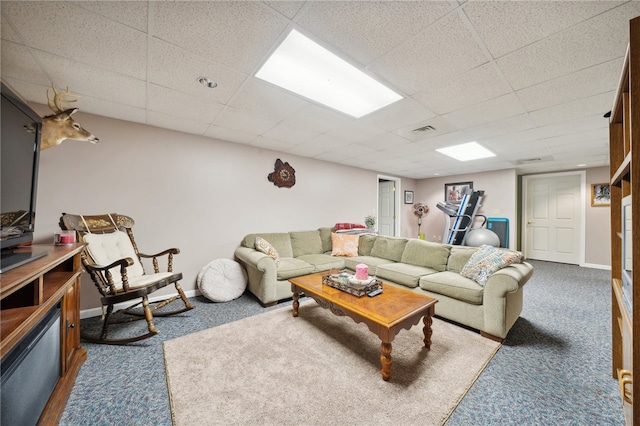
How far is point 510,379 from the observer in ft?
5.45

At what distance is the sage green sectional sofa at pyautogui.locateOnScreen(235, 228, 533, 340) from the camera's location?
7.11 ft

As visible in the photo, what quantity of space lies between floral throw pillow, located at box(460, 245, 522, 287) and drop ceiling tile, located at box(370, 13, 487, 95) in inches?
71.9

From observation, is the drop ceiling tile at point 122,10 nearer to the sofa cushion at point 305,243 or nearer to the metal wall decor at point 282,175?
the metal wall decor at point 282,175

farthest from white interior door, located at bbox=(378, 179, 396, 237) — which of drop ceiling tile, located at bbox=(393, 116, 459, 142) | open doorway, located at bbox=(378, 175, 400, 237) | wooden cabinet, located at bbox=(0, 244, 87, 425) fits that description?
wooden cabinet, located at bbox=(0, 244, 87, 425)

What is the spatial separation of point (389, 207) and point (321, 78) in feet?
16.9

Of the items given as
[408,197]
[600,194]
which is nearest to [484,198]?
[408,197]

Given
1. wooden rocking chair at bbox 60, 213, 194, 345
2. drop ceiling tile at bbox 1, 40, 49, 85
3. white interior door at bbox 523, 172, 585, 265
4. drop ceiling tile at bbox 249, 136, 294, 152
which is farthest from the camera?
white interior door at bbox 523, 172, 585, 265

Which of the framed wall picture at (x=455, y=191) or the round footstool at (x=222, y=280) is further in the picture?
the framed wall picture at (x=455, y=191)

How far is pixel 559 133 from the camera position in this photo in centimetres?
311

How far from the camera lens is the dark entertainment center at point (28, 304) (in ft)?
3.22

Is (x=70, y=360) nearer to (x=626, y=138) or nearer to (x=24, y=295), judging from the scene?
(x=24, y=295)

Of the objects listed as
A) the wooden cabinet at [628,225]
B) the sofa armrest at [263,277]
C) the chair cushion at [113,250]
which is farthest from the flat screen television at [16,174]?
the wooden cabinet at [628,225]

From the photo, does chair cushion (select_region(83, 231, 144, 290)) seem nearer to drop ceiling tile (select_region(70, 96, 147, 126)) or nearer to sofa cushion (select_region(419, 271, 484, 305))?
drop ceiling tile (select_region(70, 96, 147, 126))

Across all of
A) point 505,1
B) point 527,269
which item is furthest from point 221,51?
point 527,269
